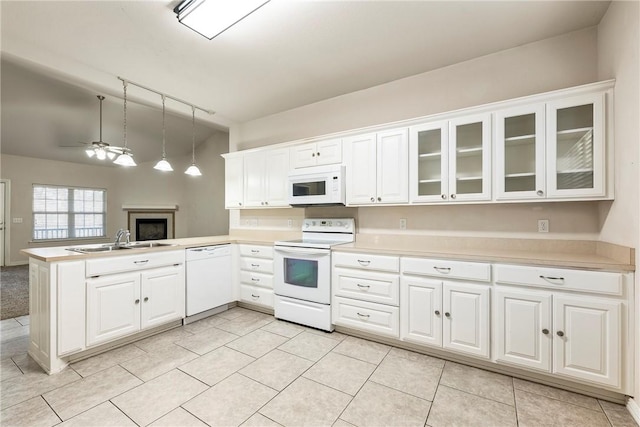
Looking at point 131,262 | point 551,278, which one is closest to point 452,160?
point 551,278

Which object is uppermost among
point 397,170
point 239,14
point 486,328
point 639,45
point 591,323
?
point 239,14

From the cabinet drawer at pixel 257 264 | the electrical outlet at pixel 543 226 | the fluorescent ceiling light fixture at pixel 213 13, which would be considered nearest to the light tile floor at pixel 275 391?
the cabinet drawer at pixel 257 264

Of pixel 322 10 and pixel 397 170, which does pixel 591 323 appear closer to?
pixel 397 170

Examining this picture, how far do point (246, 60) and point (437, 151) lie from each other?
202 cm

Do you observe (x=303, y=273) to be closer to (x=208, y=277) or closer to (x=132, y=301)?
(x=208, y=277)

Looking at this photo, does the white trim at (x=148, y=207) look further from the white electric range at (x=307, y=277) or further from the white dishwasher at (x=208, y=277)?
the white electric range at (x=307, y=277)

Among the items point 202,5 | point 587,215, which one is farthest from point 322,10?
point 587,215

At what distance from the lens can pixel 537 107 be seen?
7.02ft

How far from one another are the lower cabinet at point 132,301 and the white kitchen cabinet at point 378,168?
212cm

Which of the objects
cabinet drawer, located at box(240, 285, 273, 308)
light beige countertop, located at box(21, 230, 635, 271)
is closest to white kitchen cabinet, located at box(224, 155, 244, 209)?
light beige countertop, located at box(21, 230, 635, 271)

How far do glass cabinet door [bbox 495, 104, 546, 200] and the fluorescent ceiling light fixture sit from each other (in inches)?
81.6

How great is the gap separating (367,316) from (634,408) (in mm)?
1740

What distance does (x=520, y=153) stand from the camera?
2.24 meters

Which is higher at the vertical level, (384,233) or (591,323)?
(384,233)
